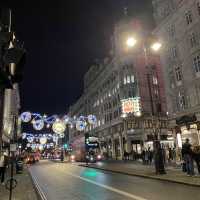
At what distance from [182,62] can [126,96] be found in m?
28.8

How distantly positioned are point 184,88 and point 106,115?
137 feet

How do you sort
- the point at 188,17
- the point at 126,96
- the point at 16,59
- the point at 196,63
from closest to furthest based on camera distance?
the point at 16,59
the point at 196,63
the point at 188,17
the point at 126,96

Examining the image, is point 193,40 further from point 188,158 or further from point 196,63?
point 188,158

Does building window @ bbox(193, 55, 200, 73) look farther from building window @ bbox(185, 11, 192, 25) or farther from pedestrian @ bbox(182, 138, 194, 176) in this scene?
pedestrian @ bbox(182, 138, 194, 176)

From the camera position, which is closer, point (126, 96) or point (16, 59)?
point (16, 59)

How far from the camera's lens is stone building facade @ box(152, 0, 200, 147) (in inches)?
1265

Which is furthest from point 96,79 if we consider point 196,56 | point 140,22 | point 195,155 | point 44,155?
point 44,155

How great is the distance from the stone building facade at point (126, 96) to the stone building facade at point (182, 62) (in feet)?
58.8

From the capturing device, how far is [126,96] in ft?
208

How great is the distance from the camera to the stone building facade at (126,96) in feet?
203

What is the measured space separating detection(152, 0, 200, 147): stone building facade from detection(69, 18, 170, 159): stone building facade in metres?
17.9

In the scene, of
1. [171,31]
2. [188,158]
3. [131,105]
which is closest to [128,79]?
[131,105]

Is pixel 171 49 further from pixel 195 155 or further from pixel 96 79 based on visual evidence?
pixel 96 79

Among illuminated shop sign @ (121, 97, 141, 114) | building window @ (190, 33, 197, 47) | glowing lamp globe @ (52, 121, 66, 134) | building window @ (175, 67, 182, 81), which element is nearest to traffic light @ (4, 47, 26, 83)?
building window @ (190, 33, 197, 47)
